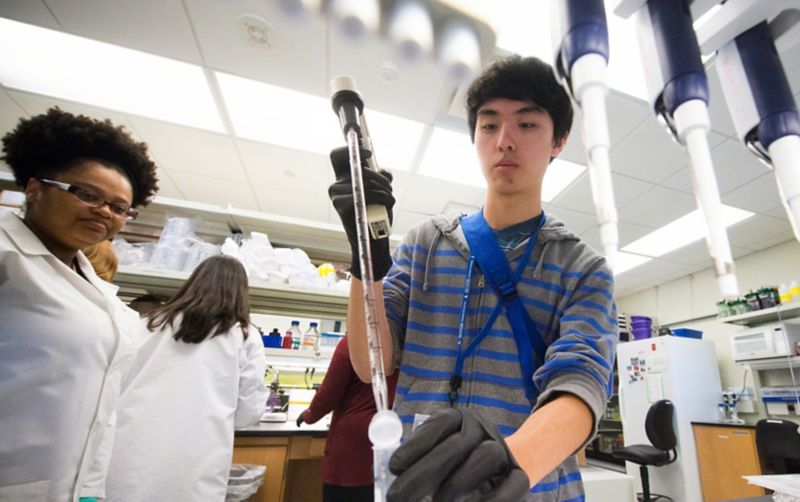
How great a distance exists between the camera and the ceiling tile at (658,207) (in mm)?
3459

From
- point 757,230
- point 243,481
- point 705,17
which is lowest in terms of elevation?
point 243,481

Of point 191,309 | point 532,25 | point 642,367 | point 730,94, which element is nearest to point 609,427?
point 642,367

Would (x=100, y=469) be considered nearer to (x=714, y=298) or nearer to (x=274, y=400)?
(x=274, y=400)

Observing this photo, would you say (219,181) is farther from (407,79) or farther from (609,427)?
(609,427)

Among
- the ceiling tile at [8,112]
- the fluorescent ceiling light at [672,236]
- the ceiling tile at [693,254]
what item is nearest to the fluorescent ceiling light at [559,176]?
the fluorescent ceiling light at [672,236]

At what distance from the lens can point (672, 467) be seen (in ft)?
13.4

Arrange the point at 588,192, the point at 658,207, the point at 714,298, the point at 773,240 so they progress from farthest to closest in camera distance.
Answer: the point at 714,298
the point at 773,240
the point at 658,207
the point at 588,192

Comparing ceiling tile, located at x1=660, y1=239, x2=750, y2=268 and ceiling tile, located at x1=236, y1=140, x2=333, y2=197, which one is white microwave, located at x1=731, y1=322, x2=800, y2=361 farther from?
ceiling tile, located at x1=236, y1=140, x2=333, y2=197

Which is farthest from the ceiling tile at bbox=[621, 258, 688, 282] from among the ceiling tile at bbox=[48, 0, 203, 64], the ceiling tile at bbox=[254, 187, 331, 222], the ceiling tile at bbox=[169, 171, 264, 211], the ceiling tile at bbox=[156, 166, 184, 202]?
the ceiling tile at bbox=[156, 166, 184, 202]

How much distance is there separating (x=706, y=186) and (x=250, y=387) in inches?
71.5

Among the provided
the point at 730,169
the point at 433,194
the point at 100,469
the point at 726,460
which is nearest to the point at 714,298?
the point at 726,460

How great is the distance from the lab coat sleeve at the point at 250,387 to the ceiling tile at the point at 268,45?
1634mm

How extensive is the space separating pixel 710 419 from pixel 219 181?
589 centimetres

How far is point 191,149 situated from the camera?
321 cm
